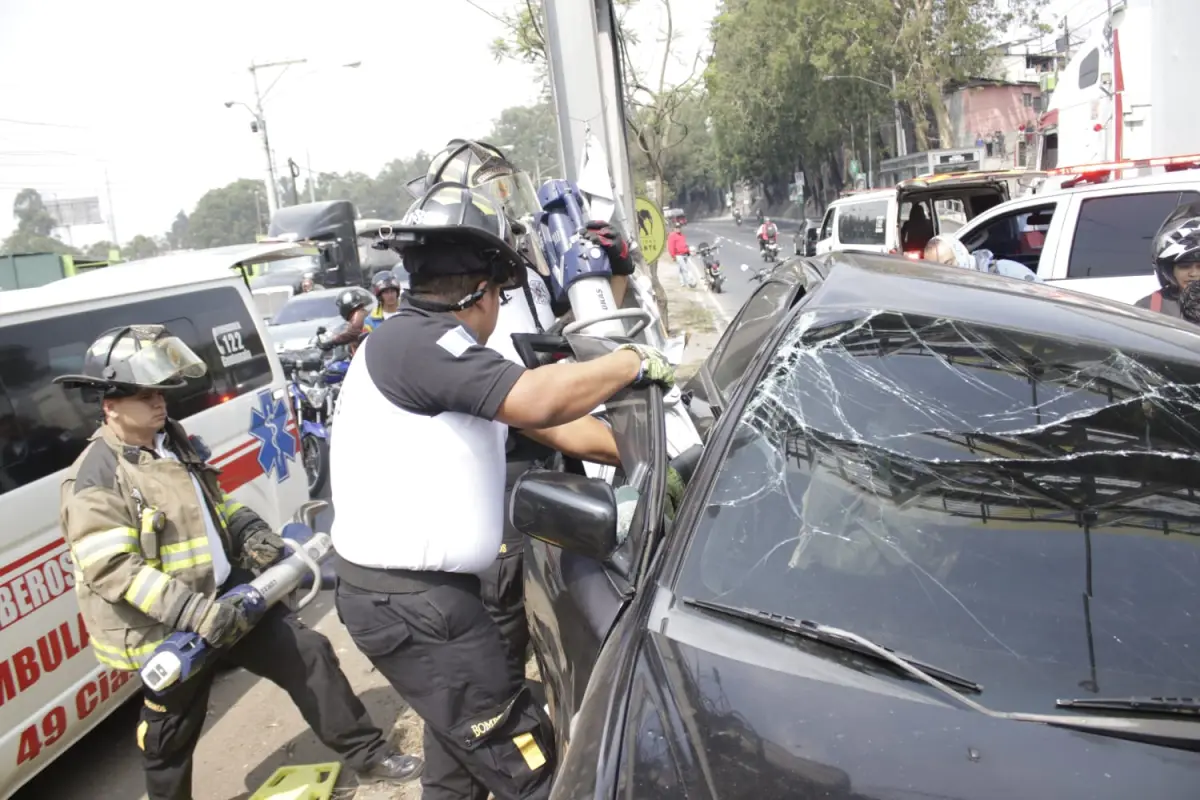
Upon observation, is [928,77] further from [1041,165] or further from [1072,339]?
[1072,339]

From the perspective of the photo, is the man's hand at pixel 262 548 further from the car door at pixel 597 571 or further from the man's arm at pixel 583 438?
the man's arm at pixel 583 438

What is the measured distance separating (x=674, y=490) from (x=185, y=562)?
63.6 inches

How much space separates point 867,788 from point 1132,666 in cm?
49

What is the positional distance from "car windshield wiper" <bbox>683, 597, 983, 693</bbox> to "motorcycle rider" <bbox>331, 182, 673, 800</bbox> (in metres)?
0.59

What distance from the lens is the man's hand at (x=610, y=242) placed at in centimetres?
351

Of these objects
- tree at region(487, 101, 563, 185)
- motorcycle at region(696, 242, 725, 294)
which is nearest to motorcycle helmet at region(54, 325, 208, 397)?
motorcycle at region(696, 242, 725, 294)

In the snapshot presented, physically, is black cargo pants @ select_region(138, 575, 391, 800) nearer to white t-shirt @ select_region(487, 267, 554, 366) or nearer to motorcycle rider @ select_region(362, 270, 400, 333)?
white t-shirt @ select_region(487, 267, 554, 366)

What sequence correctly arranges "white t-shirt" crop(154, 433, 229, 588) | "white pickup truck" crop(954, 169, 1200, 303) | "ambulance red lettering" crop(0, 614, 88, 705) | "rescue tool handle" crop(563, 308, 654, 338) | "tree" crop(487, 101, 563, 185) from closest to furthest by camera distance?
"rescue tool handle" crop(563, 308, 654, 338) < "white t-shirt" crop(154, 433, 229, 588) < "ambulance red lettering" crop(0, 614, 88, 705) < "white pickup truck" crop(954, 169, 1200, 303) < "tree" crop(487, 101, 563, 185)

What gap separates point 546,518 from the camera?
177cm

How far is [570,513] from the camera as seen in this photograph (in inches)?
68.2

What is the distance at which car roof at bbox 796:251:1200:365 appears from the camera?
2.06 meters

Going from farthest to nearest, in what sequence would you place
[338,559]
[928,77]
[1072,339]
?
[928,77] < [338,559] < [1072,339]

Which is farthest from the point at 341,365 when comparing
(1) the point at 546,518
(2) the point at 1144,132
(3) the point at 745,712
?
(2) the point at 1144,132

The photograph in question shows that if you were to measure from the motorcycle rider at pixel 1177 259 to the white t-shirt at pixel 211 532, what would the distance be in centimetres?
372
